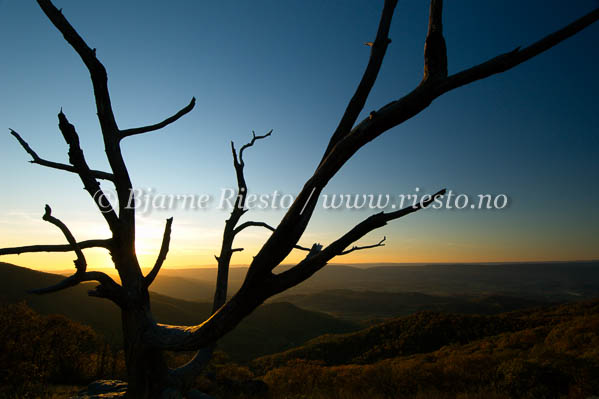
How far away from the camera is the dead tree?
166 centimetres

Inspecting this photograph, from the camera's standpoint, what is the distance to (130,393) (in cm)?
304

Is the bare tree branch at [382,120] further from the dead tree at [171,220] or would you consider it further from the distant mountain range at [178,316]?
the distant mountain range at [178,316]

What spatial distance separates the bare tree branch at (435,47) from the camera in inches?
66.8

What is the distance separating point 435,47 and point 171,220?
2.99 metres

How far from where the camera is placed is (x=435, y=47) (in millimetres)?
1726

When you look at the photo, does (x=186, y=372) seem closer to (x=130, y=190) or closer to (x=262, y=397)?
(x=130, y=190)

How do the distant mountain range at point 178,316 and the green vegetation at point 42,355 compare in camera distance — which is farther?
the distant mountain range at point 178,316

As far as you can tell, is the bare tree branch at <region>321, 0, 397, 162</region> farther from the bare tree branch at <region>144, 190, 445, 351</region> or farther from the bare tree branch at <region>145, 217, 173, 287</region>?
the bare tree branch at <region>145, 217, 173, 287</region>

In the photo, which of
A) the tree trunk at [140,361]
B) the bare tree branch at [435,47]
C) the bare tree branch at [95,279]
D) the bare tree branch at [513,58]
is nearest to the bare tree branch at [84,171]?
the bare tree branch at [95,279]

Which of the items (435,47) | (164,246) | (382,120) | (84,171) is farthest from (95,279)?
(435,47)

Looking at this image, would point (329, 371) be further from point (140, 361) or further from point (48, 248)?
point (48, 248)

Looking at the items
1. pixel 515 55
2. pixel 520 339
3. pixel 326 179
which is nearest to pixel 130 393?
pixel 326 179

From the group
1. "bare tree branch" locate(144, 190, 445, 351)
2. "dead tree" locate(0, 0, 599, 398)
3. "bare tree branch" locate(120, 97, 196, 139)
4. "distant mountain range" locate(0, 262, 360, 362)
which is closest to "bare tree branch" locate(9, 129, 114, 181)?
"dead tree" locate(0, 0, 599, 398)

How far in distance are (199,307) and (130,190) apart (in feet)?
316
